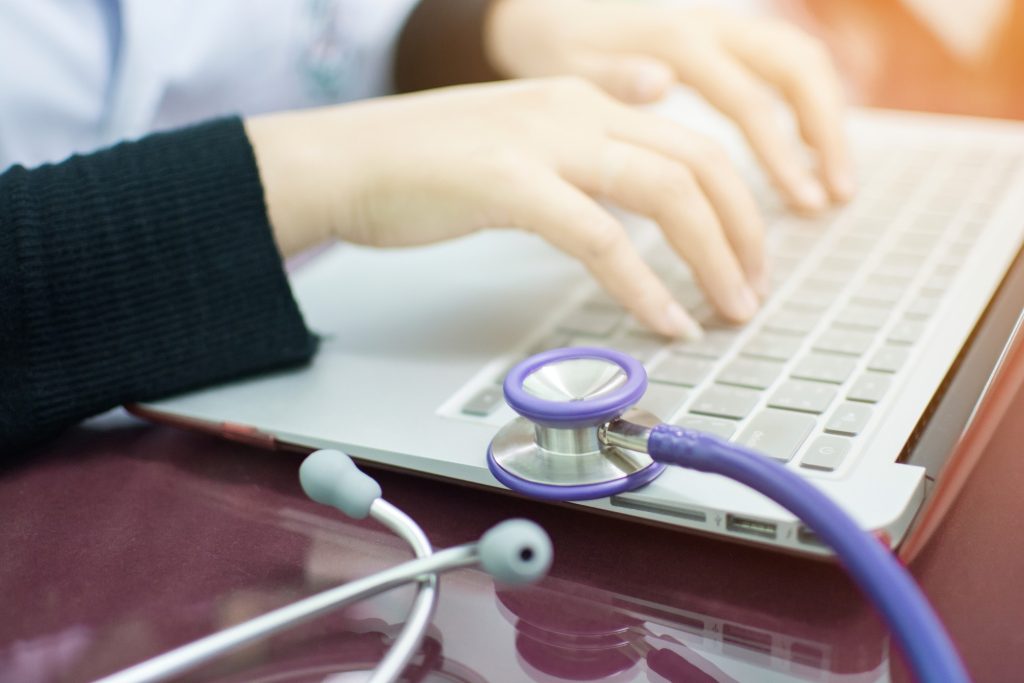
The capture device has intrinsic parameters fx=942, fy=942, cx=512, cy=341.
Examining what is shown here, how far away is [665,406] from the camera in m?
0.41

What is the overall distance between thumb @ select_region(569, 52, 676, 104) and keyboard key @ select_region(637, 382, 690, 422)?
273 mm

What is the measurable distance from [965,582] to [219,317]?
14.4 inches

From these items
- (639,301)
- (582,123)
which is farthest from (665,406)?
(582,123)

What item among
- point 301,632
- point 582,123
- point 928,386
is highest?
point 582,123

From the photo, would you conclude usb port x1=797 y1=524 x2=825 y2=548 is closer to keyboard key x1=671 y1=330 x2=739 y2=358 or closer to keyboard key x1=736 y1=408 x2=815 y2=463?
keyboard key x1=736 y1=408 x2=815 y2=463

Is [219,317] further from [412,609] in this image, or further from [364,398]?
[412,609]

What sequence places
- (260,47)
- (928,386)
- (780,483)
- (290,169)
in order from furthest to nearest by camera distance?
(260,47) < (290,169) < (928,386) < (780,483)

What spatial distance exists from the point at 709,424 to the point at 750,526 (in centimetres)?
8

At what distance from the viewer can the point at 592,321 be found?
53 cm

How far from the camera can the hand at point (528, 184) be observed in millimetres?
496

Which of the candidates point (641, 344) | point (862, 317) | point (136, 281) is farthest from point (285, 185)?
point (862, 317)

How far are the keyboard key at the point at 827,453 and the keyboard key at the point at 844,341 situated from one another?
0.09 meters

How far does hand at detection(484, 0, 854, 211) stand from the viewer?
65cm

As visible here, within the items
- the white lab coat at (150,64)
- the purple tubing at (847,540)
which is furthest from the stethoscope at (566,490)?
the white lab coat at (150,64)
